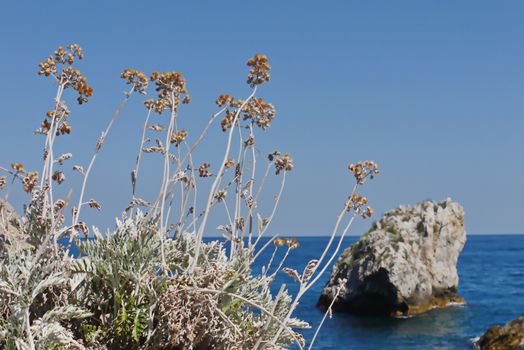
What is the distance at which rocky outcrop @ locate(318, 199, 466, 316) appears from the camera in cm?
3578

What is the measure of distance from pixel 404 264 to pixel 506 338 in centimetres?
1167

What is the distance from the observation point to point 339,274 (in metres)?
38.4

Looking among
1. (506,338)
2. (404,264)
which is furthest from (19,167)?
(404,264)

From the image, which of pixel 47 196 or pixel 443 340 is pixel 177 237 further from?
pixel 443 340

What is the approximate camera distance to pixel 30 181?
15.3 feet

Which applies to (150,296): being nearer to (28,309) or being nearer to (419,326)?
(28,309)

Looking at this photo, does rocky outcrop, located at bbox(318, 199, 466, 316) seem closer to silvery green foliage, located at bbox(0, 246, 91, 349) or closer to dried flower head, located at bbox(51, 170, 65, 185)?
dried flower head, located at bbox(51, 170, 65, 185)

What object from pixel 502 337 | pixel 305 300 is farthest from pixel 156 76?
pixel 305 300

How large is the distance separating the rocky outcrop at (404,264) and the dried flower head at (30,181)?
31.8m

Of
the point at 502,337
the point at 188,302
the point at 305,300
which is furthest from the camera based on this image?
the point at 305,300

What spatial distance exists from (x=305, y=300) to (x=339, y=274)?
7193 millimetres

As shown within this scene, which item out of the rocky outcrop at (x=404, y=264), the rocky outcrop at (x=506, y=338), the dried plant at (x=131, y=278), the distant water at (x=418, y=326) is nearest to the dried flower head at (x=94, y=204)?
the dried plant at (x=131, y=278)

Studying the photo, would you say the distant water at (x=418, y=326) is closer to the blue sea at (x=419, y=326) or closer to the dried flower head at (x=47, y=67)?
the blue sea at (x=419, y=326)

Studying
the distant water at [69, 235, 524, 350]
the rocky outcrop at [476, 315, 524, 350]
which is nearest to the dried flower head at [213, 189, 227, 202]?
the rocky outcrop at [476, 315, 524, 350]
